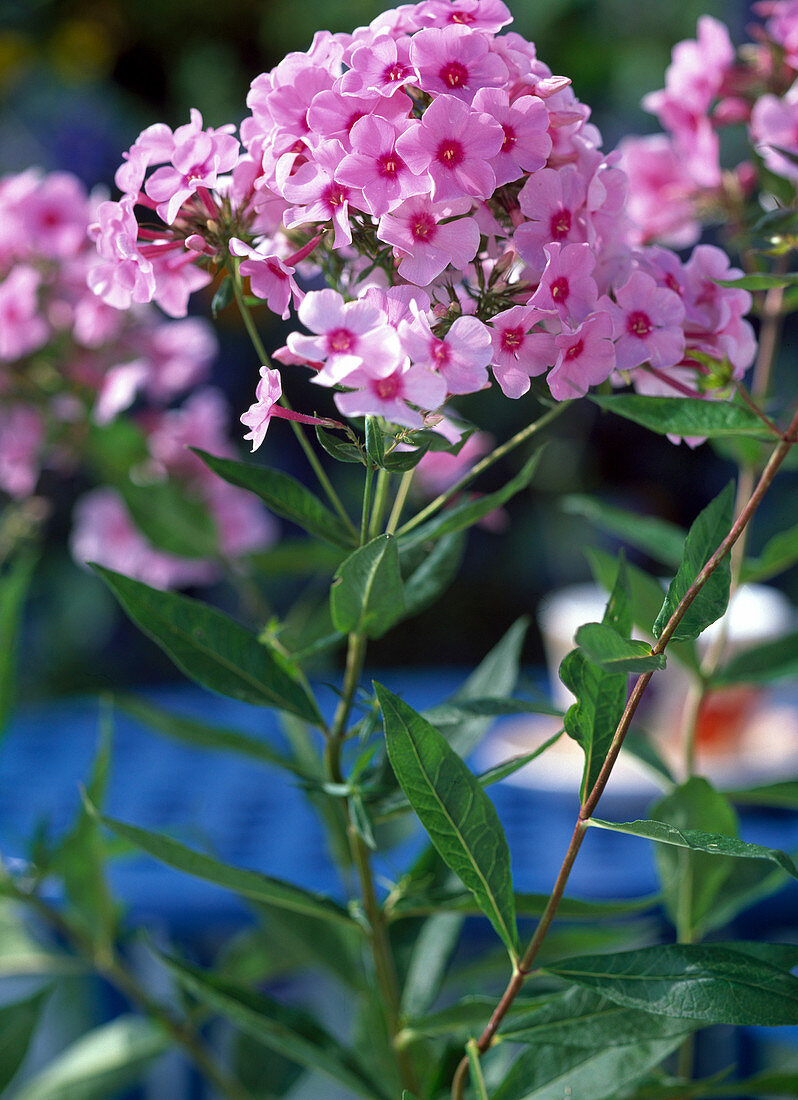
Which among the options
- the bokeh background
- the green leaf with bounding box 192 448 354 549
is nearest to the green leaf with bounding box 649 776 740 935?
the green leaf with bounding box 192 448 354 549

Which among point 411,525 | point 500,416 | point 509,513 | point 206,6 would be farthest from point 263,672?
point 206,6

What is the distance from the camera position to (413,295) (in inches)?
13.2

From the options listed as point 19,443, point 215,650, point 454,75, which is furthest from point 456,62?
point 19,443

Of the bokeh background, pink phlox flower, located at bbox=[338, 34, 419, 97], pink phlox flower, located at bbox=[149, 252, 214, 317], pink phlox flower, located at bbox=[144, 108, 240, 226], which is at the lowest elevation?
the bokeh background

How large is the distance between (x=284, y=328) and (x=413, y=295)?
6.82ft

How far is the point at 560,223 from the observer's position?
36 centimetres

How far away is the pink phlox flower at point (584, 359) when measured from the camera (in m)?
0.34

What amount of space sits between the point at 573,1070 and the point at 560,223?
310 mm

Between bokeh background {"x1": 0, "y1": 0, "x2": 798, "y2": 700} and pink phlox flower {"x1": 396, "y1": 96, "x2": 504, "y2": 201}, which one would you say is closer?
pink phlox flower {"x1": 396, "y1": 96, "x2": 504, "y2": 201}

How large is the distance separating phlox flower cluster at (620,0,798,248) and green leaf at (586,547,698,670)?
6.5 inches

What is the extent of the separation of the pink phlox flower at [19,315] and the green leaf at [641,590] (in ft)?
1.35

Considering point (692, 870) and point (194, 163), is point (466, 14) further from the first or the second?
point (692, 870)

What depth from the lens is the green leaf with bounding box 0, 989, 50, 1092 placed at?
55 centimetres

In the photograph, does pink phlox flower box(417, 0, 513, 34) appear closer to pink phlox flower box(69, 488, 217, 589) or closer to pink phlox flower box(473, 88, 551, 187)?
pink phlox flower box(473, 88, 551, 187)
